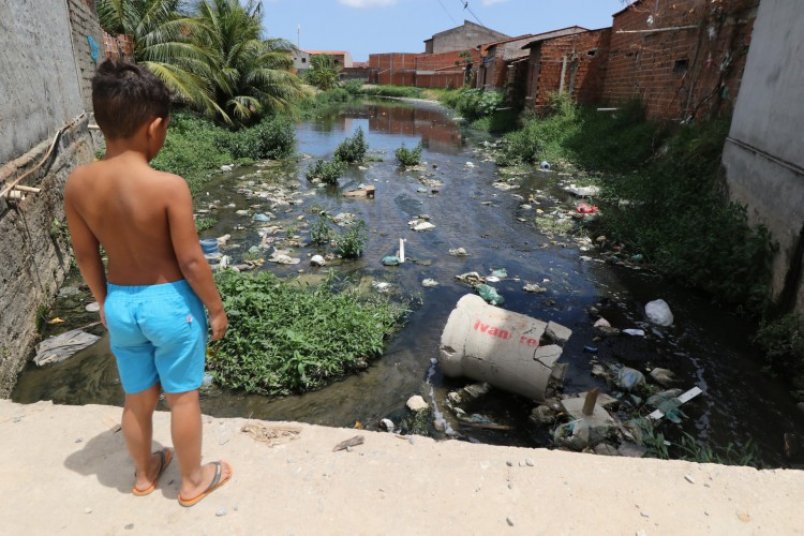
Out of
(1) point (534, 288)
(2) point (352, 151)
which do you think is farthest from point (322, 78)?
(1) point (534, 288)

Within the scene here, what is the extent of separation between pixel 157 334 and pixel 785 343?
4127mm

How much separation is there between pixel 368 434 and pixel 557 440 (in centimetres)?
124

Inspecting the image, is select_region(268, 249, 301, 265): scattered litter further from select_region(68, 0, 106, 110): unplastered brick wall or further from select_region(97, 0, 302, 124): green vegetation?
select_region(97, 0, 302, 124): green vegetation

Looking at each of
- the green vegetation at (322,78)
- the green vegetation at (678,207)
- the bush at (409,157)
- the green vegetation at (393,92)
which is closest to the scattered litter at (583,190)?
the green vegetation at (678,207)

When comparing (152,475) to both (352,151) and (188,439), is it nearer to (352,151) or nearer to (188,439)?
(188,439)

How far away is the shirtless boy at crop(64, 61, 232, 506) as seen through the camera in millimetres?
1415

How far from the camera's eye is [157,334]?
149 centimetres

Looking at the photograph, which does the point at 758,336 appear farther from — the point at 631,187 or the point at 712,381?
the point at 631,187

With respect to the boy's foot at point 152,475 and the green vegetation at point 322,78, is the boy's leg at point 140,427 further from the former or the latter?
the green vegetation at point 322,78

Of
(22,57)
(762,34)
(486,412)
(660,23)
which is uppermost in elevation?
(660,23)

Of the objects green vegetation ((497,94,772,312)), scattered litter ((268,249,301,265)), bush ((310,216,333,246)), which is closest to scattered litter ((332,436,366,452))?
scattered litter ((268,249,301,265))

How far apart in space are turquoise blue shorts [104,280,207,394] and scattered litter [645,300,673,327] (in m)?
3.89

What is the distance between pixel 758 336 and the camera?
12.2 ft

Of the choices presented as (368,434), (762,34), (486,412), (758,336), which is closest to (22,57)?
(368,434)
